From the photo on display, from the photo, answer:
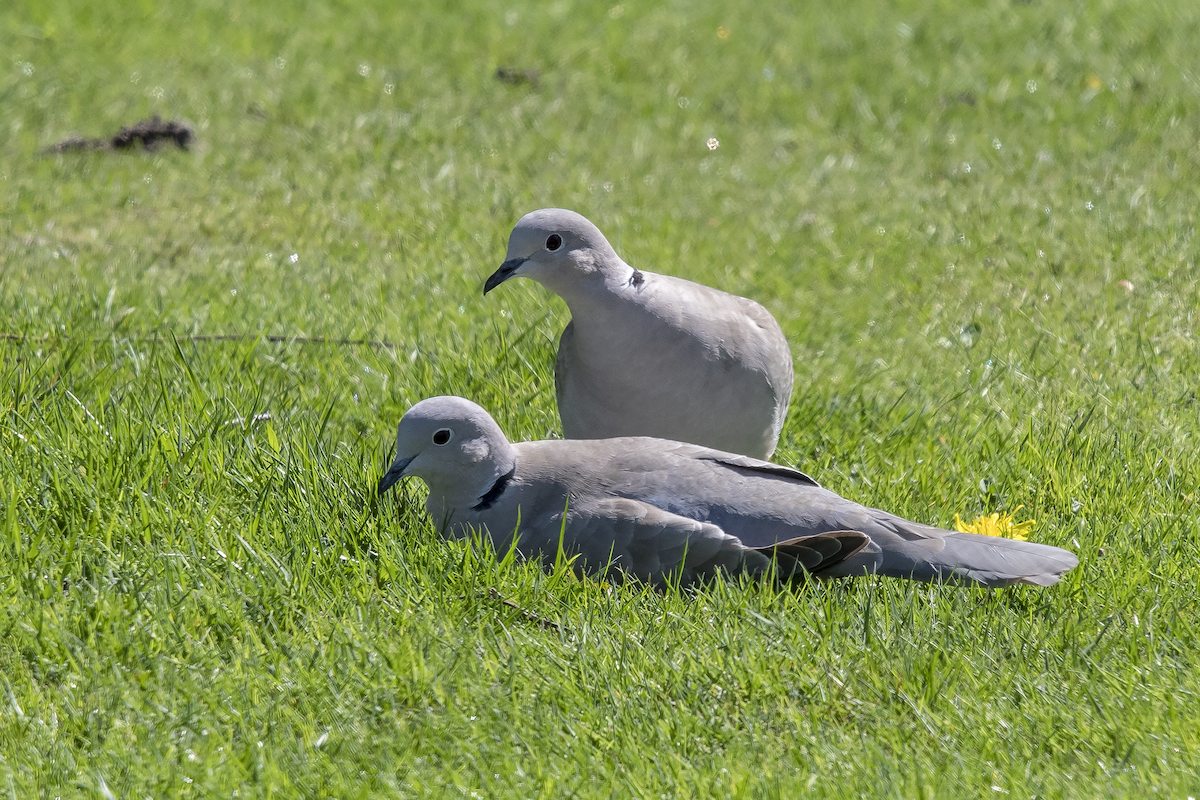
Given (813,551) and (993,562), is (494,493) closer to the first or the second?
(813,551)

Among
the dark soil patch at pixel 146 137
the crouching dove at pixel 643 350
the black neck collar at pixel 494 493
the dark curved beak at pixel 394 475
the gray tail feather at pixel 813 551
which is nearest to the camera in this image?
the gray tail feather at pixel 813 551

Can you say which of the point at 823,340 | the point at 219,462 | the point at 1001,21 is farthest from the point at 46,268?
the point at 1001,21

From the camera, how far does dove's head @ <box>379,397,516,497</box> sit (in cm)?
384

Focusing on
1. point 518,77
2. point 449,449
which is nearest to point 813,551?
point 449,449

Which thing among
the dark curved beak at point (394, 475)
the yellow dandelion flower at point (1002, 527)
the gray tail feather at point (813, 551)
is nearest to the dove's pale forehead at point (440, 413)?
the dark curved beak at point (394, 475)

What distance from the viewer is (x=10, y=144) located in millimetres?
8180

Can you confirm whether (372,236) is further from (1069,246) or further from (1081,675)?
(1081,675)

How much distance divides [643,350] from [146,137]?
207 inches

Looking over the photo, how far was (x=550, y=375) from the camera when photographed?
5.51 m

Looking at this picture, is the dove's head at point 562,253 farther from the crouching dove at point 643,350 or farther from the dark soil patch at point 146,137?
the dark soil patch at point 146,137

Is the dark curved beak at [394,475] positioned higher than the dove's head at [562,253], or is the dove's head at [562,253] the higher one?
the dove's head at [562,253]

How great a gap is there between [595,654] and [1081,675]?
1225mm

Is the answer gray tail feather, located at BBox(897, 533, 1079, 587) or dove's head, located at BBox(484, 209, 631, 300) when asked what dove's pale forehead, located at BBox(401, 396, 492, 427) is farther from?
gray tail feather, located at BBox(897, 533, 1079, 587)

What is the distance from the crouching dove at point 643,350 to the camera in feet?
14.4
